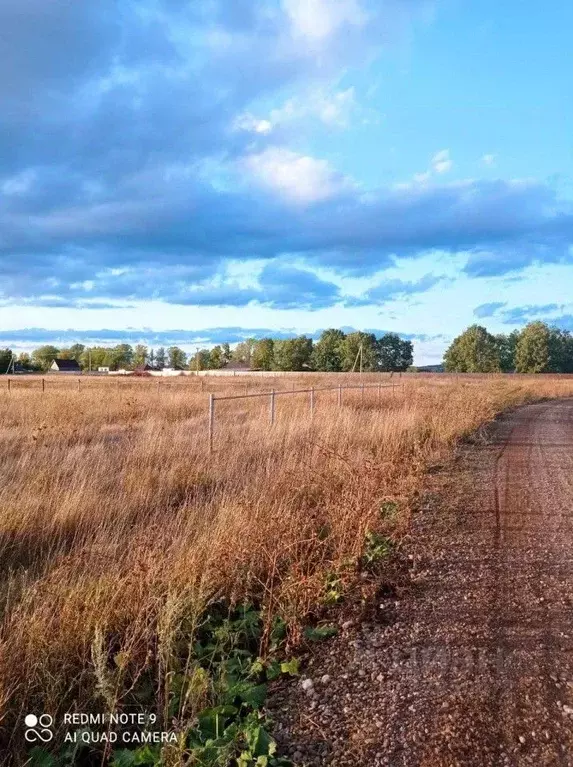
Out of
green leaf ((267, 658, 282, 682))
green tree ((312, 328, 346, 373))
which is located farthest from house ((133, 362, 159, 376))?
green leaf ((267, 658, 282, 682))

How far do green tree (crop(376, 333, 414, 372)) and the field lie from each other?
11852 centimetres

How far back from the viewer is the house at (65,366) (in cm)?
14466

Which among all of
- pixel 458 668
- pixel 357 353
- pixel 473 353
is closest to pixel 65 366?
pixel 357 353

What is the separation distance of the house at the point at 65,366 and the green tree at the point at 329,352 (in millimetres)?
59209

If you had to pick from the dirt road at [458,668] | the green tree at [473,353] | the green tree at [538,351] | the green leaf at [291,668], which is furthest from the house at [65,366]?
the green leaf at [291,668]

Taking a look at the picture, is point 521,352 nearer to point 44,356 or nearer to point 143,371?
point 143,371

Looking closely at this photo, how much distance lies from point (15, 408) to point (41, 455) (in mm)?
8945

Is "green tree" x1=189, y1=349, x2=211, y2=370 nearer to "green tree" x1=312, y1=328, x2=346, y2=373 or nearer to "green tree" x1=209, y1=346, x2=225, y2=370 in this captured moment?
"green tree" x1=209, y1=346, x2=225, y2=370

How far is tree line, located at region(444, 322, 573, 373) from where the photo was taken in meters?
112

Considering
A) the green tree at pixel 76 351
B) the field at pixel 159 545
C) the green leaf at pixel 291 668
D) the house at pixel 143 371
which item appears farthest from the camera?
the green tree at pixel 76 351

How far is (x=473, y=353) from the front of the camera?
116250 millimetres

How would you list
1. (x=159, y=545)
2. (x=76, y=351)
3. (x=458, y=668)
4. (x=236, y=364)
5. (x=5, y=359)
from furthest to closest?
1. (x=76, y=351)
2. (x=236, y=364)
3. (x=5, y=359)
4. (x=159, y=545)
5. (x=458, y=668)

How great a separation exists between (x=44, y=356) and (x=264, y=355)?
64018mm

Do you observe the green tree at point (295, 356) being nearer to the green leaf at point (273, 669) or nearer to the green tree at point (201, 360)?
the green tree at point (201, 360)
